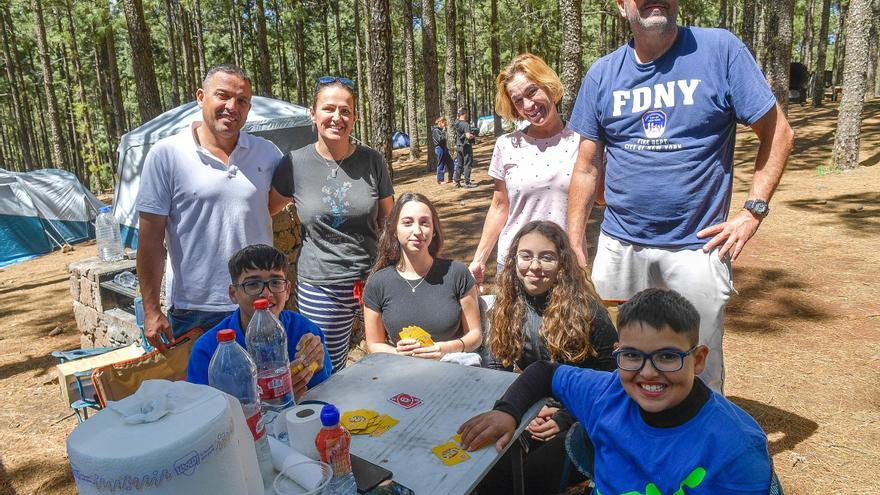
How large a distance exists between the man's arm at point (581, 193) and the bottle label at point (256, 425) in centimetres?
163

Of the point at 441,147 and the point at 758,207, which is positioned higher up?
the point at 441,147

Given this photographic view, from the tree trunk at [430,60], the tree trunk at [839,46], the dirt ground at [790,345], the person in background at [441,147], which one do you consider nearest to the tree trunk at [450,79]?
the tree trunk at [430,60]

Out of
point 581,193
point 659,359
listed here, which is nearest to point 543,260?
point 581,193

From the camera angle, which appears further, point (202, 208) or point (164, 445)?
point (202, 208)

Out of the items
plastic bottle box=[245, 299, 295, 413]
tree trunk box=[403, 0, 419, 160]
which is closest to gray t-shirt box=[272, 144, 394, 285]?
plastic bottle box=[245, 299, 295, 413]

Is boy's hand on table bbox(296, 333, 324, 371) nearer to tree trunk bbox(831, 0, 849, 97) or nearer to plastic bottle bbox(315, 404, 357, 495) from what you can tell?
plastic bottle bbox(315, 404, 357, 495)

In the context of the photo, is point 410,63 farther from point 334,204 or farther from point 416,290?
point 416,290

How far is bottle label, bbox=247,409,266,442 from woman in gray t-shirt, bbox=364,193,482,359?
133 cm

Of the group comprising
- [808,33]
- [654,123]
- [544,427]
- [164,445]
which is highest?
[808,33]

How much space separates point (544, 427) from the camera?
2.28 m

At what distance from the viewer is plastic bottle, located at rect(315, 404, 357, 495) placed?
155 cm

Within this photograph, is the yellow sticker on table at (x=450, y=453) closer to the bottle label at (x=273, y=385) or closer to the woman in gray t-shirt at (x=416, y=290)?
the bottle label at (x=273, y=385)

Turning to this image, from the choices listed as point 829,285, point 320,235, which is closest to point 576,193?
point 320,235

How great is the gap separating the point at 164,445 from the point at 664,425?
1.30 meters
